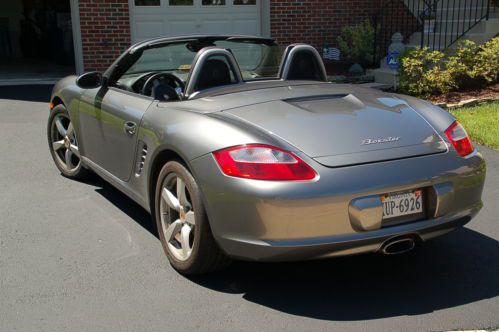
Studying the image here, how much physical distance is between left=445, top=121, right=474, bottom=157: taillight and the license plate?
47 centimetres

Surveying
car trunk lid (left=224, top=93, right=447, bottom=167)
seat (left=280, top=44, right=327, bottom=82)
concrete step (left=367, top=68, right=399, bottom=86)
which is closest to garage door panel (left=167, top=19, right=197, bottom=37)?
concrete step (left=367, top=68, right=399, bottom=86)

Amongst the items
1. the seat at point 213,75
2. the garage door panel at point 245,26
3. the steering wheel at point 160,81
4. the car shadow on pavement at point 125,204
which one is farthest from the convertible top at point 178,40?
the garage door panel at point 245,26

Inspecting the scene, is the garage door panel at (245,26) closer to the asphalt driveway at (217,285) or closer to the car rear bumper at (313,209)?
the asphalt driveway at (217,285)

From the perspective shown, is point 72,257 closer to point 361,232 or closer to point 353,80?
point 361,232

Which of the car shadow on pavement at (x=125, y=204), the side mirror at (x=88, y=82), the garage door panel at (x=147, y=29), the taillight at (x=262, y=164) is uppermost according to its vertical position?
the garage door panel at (x=147, y=29)

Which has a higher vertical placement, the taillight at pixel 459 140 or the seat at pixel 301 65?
the seat at pixel 301 65

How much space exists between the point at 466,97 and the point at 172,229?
22.3 feet

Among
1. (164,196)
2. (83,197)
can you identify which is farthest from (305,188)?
(83,197)

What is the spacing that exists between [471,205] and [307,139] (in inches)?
42.7

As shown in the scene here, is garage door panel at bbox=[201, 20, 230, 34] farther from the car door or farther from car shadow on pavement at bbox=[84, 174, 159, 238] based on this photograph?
the car door

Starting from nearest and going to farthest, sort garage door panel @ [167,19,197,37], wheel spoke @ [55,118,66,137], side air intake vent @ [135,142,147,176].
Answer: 1. side air intake vent @ [135,142,147,176]
2. wheel spoke @ [55,118,66,137]
3. garage door panel @ [167,19,197,37]

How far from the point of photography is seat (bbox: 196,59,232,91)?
4.02 metres

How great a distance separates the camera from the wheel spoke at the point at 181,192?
3521 mm

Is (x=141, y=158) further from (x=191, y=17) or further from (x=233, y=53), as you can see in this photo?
(x=191, y=17)
